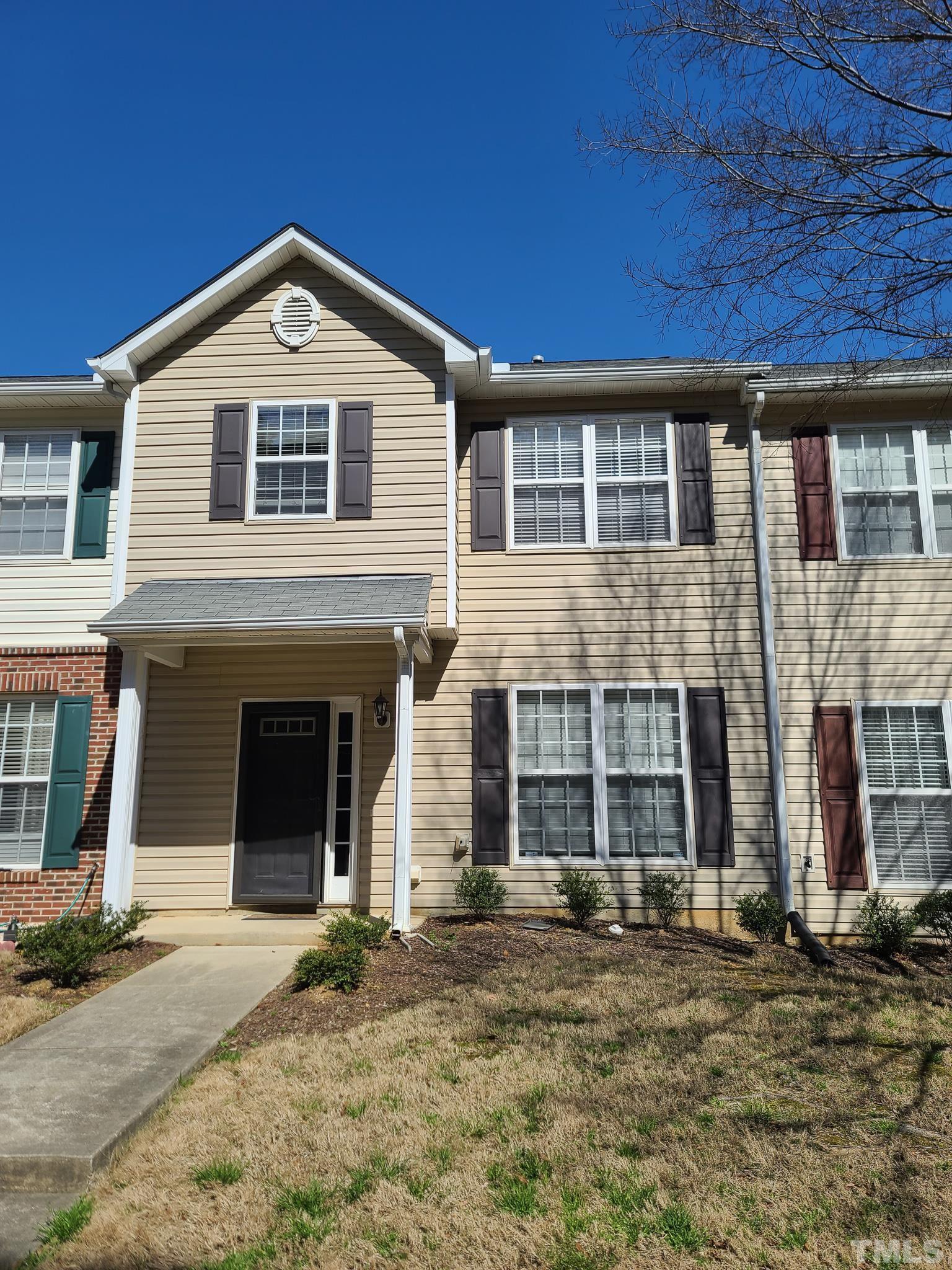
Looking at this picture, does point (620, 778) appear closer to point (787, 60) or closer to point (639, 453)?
point (639, 453)

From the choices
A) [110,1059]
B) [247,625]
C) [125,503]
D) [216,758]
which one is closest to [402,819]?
[247,625]

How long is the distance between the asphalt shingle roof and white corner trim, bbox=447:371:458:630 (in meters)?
0.31

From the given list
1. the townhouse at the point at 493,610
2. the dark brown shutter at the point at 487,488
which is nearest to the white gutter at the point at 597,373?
the townhouse at the point at 493,610

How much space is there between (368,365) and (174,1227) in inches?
310

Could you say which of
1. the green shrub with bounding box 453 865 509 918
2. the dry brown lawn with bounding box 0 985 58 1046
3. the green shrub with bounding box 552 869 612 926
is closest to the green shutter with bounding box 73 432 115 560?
the dry brown lawn with bounding box 0 985 58 1046

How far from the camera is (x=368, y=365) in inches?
366

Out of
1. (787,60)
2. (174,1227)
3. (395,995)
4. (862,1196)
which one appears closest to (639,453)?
(787,60)

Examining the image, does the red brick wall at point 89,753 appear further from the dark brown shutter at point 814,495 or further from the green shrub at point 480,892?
the dark brown shutter at point 814,495

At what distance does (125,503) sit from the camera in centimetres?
909

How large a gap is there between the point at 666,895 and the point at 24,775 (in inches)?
264

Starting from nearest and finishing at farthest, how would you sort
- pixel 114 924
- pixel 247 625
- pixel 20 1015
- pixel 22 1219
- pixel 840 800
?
1. pixel 22 1219
2. pixel 20 1015
3. pixel 114 924
4. pixel 247 625
5. pixel 840 800

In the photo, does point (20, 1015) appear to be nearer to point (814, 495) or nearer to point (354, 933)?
point (354, 933)

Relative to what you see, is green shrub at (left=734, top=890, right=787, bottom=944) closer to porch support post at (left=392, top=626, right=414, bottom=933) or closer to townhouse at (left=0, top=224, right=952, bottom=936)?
townhouse at (left=0, top=224, right=952, bottom=936)

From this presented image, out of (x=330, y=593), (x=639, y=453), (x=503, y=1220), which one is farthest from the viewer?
(x=639, y=453)
